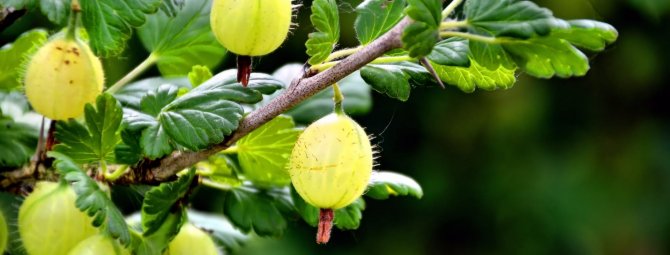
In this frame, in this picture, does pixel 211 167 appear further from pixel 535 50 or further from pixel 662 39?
pixel 662 39

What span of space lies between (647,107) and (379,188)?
2222 millimetres

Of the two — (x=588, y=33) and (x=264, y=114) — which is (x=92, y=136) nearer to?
(x=264, y=114)

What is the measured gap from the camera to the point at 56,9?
61cm

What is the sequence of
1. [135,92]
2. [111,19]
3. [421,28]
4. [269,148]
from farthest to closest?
[135,92] → [269,148] → [111,19] → [421,28]

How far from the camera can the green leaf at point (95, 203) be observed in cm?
61

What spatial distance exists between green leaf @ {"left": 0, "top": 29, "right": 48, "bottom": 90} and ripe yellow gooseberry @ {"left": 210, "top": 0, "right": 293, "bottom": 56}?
26 centimetres

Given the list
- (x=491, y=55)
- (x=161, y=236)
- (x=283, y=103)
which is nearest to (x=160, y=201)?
(x=161, y=236)

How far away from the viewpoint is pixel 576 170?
2621 millimetres

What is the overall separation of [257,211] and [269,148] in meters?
0.07

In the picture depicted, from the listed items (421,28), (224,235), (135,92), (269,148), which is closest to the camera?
(421,28)

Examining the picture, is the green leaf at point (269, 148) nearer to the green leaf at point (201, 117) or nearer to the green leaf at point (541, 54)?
the green leaf at point (201, 117)

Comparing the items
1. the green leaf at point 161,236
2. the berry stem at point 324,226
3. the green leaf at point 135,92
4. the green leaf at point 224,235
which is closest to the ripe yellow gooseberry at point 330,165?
the berry stem at point 324,226

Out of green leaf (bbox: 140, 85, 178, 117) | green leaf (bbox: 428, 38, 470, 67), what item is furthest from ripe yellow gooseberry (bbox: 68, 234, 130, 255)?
green leaf (bbox: 428, 38, 470, 67)

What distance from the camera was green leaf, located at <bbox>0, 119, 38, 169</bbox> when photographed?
2.43 ft
